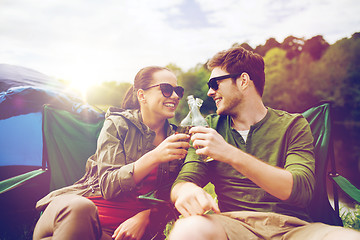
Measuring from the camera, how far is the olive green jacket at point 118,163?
175 cm

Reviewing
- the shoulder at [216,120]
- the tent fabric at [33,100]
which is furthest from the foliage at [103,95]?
the shoulder at [216,120]

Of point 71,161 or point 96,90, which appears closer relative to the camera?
point 71,161

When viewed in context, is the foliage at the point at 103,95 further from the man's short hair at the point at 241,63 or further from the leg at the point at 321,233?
the leg at the point at 321,233

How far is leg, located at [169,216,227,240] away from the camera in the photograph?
1198 millimetres

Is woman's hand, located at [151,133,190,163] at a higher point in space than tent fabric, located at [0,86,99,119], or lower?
lower

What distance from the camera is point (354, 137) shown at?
15.9 meters

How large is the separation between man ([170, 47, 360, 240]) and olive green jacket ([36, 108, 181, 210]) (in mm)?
247

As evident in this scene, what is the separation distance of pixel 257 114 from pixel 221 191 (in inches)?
25.3

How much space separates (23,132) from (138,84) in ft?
7.76

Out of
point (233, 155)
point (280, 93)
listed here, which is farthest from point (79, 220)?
point (280, 93)

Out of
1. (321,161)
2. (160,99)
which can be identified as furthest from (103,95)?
(321,161)

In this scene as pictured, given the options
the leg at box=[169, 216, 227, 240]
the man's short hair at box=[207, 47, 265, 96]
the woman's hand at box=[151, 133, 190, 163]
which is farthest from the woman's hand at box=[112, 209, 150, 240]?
the man's short hair at box=[207, 47, 265, 96]

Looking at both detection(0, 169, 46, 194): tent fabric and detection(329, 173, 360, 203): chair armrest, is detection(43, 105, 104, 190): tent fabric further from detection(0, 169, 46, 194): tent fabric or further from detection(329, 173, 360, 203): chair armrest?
detection(329, 173, 360, 203): chair armrest

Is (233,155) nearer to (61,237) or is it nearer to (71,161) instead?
(61,237)
